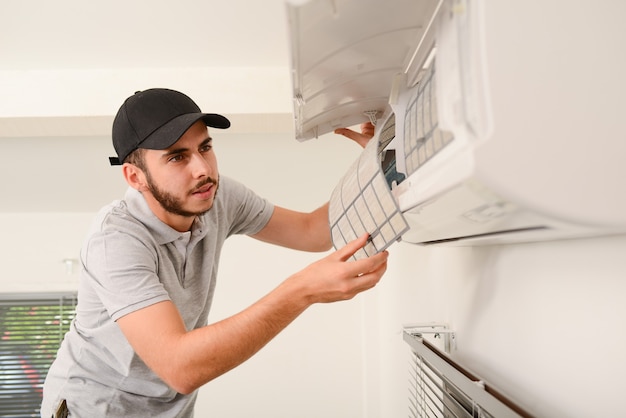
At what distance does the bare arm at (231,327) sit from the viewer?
89cm

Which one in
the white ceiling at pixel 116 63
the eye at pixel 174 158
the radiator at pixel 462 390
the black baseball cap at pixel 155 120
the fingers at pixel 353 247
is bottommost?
the radiator at pixel 462 390

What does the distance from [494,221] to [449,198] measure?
59 millimetres

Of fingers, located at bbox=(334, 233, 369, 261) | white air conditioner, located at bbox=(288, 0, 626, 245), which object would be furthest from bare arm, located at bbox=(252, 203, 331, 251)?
white air conditioner, located at bbox=(288, 0, 626, 245)

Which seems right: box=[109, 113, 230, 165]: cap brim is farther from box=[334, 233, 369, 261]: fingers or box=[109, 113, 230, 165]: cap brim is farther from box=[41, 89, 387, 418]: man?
box=[334, 233, 369, 261]: fingers

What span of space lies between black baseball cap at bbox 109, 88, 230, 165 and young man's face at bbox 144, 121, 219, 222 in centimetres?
3

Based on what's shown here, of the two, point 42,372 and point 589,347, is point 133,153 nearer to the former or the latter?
point 589,347

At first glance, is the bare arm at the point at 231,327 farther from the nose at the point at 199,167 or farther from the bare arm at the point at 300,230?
the bare arm at the point at 300,230

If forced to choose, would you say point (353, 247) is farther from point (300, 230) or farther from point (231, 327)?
point (300, 230)

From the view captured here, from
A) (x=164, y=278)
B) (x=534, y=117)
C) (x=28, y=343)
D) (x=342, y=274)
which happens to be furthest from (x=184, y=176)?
(x=28, y=343)

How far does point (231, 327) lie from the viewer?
1.01m

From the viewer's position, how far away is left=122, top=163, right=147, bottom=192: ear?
137 centimetres

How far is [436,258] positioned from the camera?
1.45 metres

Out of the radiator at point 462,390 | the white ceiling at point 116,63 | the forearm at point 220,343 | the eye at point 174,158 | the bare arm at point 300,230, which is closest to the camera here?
the radiator at point 462,390

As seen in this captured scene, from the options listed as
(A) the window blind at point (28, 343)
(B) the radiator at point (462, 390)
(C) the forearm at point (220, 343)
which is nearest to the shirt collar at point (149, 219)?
(C) the forearm at point (220, 343)
